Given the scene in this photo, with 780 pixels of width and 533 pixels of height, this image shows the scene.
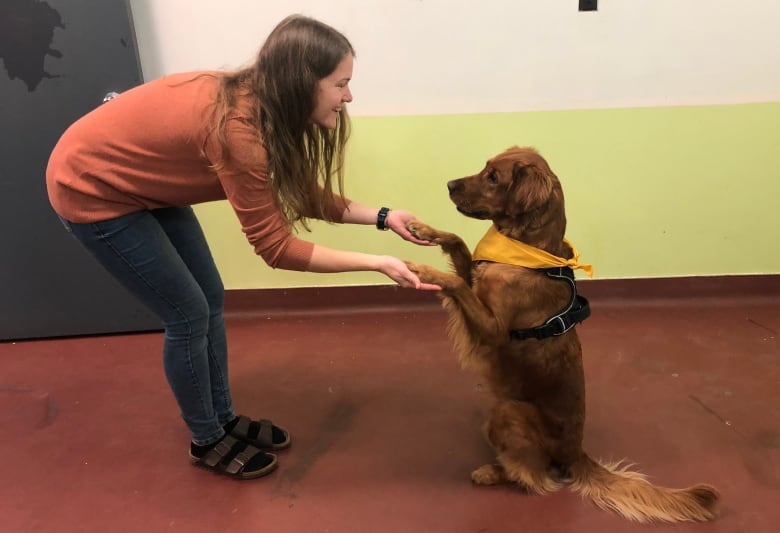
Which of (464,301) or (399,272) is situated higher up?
(399,272)

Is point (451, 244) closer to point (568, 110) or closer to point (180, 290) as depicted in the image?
point (180, 290)

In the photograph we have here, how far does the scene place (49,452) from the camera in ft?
6.46

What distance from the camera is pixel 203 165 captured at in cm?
150

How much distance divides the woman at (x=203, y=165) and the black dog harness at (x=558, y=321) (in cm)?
40

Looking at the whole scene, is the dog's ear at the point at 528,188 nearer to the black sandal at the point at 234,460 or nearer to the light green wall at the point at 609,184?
the light green wall at the point at 609,184

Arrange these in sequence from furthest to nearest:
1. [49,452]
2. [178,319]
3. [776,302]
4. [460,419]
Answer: [776,302] < [460,419] < [49,452] < [178,319]

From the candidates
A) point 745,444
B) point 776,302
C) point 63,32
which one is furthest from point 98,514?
point 776,302

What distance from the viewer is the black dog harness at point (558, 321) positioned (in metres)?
1.71

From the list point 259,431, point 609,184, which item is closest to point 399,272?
point 259,431

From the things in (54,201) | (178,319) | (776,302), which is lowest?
(776,302)

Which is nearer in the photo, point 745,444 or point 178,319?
point 178,319

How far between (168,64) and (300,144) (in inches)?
55.5

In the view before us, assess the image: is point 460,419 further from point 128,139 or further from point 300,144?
point 128,139

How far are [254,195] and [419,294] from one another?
5.29ft
